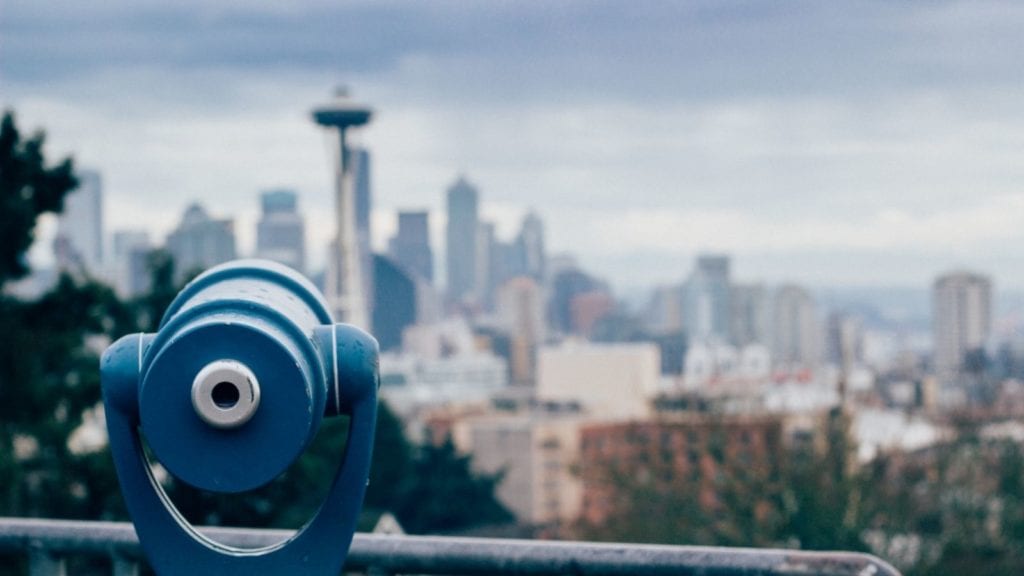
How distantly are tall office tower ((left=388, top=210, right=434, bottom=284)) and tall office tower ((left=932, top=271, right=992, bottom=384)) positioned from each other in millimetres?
32994

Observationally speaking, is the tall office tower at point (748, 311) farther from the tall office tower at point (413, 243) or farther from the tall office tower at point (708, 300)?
the tall office tower at point (413, 243)

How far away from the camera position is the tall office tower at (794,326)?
76250 millimetres

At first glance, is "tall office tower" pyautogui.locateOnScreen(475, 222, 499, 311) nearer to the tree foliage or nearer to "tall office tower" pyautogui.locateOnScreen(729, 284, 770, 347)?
"tall office tower" pyautogui.locateOnScreen(729, 284, 770, 347)

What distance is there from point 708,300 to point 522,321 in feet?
49.1

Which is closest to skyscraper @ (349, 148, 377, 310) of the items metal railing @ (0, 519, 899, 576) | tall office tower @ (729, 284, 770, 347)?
tall office tower @ (729, 284, 770, 347)

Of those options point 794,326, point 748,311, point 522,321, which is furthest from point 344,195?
point 522,321

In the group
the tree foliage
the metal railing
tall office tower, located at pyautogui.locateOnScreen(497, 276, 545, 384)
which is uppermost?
the tree foliage

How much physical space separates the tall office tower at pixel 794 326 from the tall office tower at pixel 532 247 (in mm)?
25540

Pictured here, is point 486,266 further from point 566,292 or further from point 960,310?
point 960,310

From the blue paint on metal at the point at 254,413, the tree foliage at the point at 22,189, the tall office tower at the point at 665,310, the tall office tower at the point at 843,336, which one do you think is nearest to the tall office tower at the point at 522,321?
the tall office tower at the point at 665,310

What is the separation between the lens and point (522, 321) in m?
96.5

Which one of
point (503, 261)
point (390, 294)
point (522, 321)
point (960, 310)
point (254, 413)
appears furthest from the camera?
point (503, 261)

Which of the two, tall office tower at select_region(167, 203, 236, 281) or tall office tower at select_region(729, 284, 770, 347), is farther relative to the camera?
tall office tower at select_region(729, 284, 770, 347)

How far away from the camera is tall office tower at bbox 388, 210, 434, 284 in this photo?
8762cm
